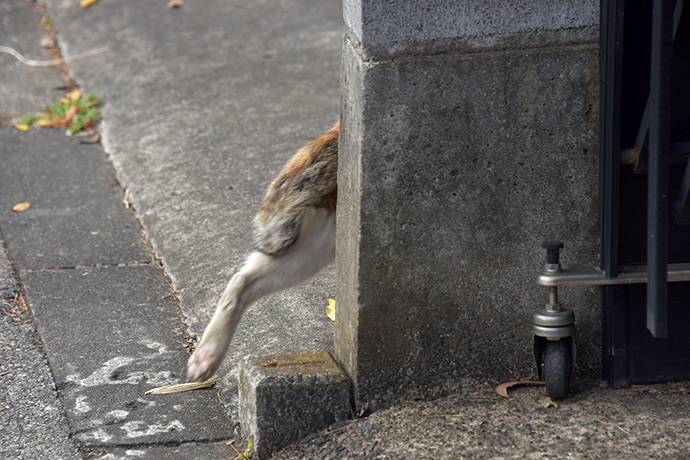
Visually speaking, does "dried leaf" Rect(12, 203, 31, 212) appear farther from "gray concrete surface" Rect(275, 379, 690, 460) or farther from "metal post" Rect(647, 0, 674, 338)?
"metal post" Rect(647, 0, 674, 338)

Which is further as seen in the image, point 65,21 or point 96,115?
point 65,21

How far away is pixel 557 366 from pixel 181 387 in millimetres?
1578

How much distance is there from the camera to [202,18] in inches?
303

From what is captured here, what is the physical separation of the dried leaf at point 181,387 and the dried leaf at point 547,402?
1414mm

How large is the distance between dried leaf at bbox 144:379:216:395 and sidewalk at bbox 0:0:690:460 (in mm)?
37

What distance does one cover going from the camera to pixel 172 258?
4.55 meters

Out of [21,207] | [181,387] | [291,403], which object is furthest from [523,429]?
[21,207]

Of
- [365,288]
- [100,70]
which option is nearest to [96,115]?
[100,70]

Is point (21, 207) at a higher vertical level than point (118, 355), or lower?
higher

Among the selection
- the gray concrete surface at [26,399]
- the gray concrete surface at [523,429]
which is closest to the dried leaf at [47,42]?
the gray concrete surface at [26,399]

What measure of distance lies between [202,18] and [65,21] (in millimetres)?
1423

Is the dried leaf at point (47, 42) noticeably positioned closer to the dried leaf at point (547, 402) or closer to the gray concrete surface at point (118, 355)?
the gray concrete surface at point (118, 355)

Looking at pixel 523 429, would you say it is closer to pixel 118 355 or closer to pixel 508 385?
pixel 508 385

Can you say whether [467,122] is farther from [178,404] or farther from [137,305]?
[137,305]
